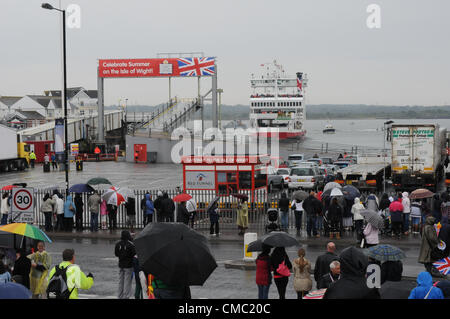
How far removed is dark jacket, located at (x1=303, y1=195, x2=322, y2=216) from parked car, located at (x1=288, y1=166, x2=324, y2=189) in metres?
14.1

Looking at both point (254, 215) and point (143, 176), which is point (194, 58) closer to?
point (143, 176)

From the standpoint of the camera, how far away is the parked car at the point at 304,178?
116 ft

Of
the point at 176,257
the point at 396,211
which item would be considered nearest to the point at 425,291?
the point at 176,257

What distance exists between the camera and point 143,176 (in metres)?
46.6

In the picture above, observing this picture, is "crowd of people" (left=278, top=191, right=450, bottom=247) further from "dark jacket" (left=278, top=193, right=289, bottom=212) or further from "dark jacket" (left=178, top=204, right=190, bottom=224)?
"dark jacket" (left=178, top=204, right=190, bottom=224)

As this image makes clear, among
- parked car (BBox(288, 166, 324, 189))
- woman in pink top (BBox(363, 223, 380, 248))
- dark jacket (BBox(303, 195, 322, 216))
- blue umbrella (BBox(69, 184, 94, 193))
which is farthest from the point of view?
parked car (BBox(288, 166, 324, 189))

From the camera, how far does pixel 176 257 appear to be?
9.05 m

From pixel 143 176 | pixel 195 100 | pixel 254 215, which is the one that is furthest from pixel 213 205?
pixel 195 100

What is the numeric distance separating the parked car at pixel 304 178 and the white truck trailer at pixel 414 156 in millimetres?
4379

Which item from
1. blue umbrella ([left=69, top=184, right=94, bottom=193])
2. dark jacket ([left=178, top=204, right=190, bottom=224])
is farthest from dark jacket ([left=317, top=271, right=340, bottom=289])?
blue umbrella ([left=69, top=184, right=94, bottom=193])

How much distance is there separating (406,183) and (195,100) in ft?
130

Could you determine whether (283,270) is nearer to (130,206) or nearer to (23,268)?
(23,268)

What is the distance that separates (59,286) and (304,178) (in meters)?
27.1

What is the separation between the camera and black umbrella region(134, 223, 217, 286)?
8.98 meters
